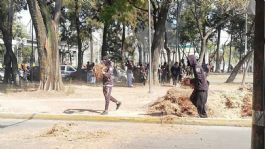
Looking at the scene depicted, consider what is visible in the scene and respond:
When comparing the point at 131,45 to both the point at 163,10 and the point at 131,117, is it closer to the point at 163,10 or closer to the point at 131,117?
the point at 163,10

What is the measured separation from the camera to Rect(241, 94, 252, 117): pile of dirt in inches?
577

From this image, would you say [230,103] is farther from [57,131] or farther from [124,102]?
[57,131]

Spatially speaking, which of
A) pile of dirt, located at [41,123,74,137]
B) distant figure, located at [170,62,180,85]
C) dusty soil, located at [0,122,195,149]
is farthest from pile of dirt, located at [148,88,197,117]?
distant figure, located at [170,62,180,85]

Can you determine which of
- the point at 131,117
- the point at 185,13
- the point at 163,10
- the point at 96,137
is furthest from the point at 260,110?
the point at 185,13

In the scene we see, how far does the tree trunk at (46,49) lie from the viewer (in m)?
21.8

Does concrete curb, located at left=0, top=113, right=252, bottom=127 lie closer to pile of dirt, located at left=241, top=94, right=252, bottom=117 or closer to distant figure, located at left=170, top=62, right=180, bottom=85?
pile of dirt, located at left=241, top=94, right=252, bottom=117

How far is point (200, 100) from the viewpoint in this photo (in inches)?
549

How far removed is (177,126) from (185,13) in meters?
46.8

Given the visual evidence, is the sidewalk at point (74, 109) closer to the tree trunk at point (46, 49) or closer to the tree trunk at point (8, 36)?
the tree trunk at point (46, 49)

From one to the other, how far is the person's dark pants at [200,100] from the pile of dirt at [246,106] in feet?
3.99

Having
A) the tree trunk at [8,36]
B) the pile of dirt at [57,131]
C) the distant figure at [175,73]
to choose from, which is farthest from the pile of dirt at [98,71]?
the distant figure at [175,73]

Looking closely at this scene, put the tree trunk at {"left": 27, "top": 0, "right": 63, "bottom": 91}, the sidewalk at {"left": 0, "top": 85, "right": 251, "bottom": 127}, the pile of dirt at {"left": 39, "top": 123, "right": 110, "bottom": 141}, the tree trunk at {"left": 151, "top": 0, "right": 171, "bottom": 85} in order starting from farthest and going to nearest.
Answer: the tree trunk at {"left": 151, "top": 0, "right": 171, "bottom": 85}
the tree trunk at {"left": 27, "top": 0, "right": 63, "bottom": 91}
the sidewalk at {"left": 0, "top": 85, "right": 251, "bottom": 127}
the pile of dirt at {"left": 39, "top": 123, "right": 110, "bottom": 141}

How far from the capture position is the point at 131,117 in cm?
1463

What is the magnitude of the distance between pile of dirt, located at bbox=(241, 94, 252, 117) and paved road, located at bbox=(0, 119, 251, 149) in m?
1.20
